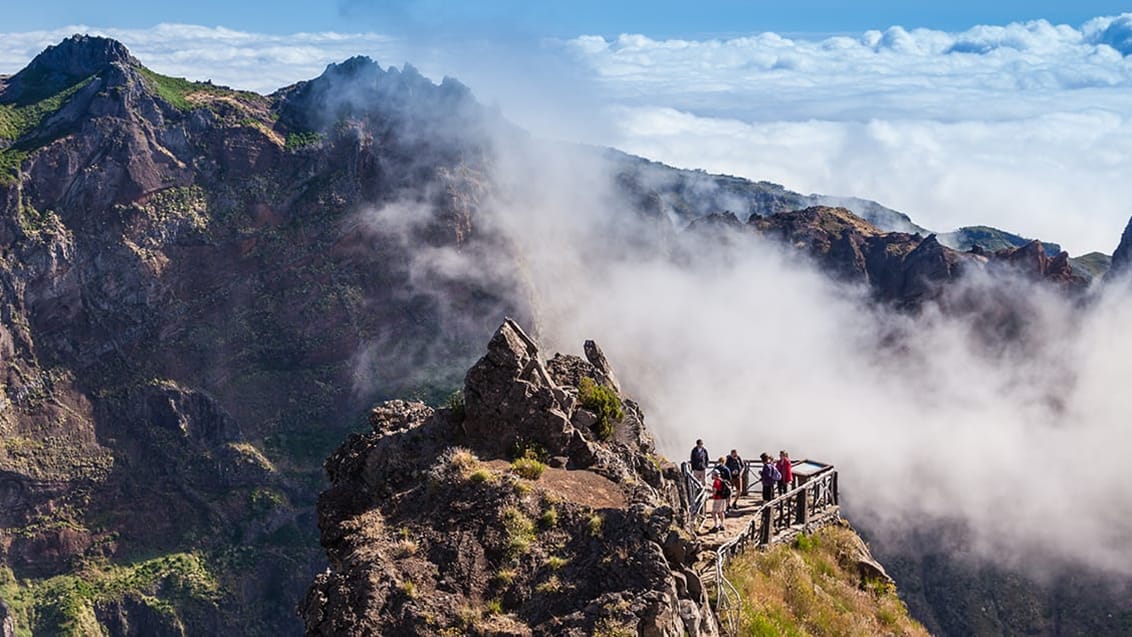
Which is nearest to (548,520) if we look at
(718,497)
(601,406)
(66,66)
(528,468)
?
(528,468)

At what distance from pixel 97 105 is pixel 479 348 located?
3052 inches

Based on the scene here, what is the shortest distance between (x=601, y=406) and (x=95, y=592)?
435 ft

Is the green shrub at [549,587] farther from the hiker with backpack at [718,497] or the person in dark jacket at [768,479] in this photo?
the person in dark jacket at [768,479]

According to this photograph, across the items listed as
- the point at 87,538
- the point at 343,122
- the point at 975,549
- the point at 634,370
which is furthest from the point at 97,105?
the point at 975,549

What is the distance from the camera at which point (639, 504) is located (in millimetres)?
20047

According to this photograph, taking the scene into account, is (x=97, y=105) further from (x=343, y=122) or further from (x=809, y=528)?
(x=809, y=528)

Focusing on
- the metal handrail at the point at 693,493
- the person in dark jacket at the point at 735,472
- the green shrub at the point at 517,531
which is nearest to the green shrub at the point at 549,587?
the green shrub at the point at 517,531

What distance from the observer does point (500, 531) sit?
2000cm

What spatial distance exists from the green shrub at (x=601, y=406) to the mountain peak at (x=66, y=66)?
620ft

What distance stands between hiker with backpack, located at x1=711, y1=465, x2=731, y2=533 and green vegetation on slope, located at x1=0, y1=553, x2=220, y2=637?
125 metres

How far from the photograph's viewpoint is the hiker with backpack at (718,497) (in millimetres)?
29203

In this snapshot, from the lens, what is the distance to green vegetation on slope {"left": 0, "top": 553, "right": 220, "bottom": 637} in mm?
132500

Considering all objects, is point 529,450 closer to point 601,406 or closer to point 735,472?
point 601,406

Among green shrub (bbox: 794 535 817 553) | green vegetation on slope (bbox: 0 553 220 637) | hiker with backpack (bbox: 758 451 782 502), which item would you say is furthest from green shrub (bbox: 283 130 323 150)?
green shrub (bbox: 794 535 817 553)
